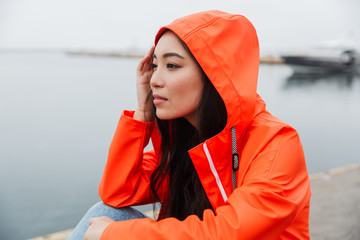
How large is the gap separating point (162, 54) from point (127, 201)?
0.61 metres

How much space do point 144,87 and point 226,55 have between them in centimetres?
52

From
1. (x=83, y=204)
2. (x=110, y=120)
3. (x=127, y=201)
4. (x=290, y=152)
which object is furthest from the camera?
(x=110, y=120)

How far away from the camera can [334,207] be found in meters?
2.16

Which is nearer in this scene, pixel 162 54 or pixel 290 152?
pixel 290 152

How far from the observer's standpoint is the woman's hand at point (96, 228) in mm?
971

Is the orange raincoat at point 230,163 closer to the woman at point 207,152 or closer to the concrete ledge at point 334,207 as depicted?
the woman at point 207,152

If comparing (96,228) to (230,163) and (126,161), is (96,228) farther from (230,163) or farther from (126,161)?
(230,163)

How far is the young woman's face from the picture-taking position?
1.12m

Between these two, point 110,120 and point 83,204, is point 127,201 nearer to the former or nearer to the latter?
point 83,204

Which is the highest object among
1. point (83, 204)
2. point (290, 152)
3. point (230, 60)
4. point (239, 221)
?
point (230, 60)

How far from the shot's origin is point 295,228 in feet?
3.34

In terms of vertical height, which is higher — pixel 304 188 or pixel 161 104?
pixel 161 104

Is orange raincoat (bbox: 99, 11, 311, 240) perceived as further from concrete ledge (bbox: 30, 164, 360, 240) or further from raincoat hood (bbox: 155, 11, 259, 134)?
concrete ledge (bbox: 30, 164, 360, 240)

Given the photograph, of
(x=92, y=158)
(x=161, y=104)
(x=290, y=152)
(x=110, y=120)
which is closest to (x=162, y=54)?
(x=161, y=104)
